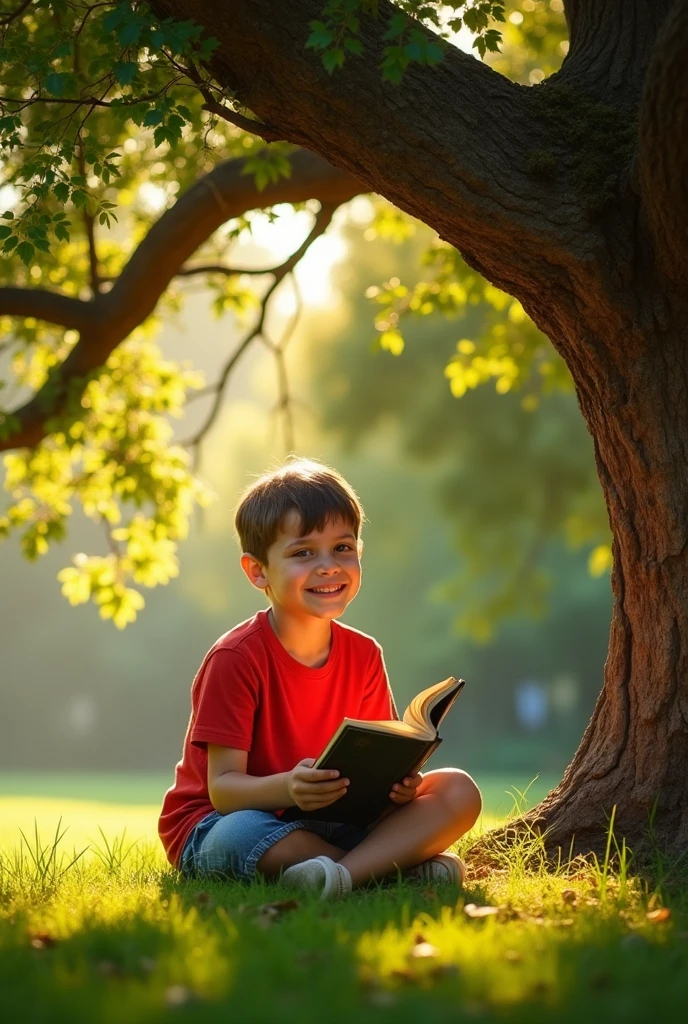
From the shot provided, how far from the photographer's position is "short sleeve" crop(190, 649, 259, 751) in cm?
406

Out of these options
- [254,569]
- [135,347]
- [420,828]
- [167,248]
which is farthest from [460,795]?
[135,347]

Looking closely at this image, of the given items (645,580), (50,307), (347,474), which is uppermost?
(347,474)

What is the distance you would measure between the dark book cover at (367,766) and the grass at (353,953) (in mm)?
347

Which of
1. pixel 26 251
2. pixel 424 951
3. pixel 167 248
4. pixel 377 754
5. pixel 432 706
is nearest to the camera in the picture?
pixel 424 951

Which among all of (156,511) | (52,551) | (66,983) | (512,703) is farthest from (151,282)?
(52,551)

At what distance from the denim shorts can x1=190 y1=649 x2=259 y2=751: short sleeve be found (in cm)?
26

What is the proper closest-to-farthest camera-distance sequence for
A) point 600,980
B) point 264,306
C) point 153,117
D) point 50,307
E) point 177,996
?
point 177,996
point 600,980
point 153,117
point 50,307
point 264,306

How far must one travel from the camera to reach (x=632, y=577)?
4383 mm

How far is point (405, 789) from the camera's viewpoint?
13.2ft

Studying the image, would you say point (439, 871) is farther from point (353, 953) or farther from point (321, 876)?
point (353, 953)

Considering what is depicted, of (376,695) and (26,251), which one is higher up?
(26,251)

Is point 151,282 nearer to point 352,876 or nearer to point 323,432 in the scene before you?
point 352,876

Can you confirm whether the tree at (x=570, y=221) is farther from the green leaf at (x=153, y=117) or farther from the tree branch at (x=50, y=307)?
the tree branch at (x=50, y=307)

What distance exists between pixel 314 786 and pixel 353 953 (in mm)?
1138
